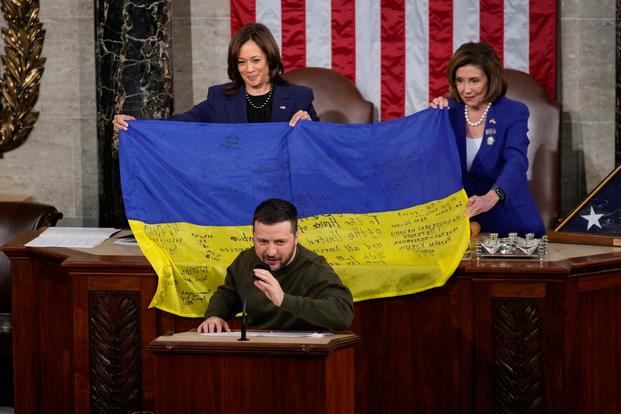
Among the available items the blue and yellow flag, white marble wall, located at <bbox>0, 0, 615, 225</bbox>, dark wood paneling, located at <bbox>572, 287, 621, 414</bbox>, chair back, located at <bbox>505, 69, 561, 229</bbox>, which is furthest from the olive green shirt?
white marble wall, located at <bbox>0, 0, 615, 225</bbox>

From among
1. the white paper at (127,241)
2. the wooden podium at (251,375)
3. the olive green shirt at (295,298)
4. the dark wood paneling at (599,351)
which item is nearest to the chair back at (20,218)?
the white paper at (127,241)

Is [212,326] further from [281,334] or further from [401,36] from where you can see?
[401,36]

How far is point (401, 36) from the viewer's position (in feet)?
30.3

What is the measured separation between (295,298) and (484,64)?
8.13ft

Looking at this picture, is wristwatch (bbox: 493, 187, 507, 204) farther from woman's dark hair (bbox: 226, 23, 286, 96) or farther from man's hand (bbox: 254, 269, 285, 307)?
man's hand (bbox: 254, 269, 285, 307)

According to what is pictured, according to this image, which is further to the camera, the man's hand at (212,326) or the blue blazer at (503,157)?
the blue blazer at (503,157)

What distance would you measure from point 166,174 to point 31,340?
1.29 meters

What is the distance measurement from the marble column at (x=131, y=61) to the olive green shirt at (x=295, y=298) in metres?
3.66

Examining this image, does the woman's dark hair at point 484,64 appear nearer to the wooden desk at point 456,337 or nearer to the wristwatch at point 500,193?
the wristwatch at point 500,193

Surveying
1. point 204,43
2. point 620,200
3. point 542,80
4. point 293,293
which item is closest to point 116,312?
point 293,293

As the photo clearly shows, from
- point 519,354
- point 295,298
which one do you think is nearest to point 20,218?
point 519,354

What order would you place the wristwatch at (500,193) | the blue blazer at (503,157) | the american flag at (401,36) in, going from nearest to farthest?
the wristwatch at (500,193) → the blue blazer at (503,157) → the american flag at (401,36)

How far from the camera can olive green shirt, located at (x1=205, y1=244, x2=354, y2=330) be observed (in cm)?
498

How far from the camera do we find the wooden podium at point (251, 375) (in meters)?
4.61
